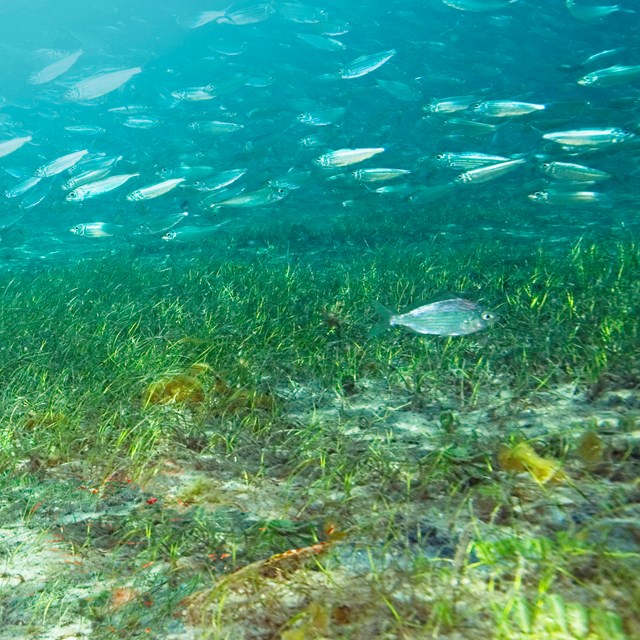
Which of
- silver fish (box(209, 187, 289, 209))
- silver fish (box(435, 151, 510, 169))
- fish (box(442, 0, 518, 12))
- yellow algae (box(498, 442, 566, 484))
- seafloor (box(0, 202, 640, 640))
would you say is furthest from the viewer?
fish (box(442, 0, 518, 12))

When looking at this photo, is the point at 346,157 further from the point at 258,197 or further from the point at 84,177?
the point at 84,177

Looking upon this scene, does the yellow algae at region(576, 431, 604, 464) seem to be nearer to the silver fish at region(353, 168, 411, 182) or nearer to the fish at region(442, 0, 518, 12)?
the silver fish at region(353, 168, 411, 182)

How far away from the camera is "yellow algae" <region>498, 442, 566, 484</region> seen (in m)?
2.55

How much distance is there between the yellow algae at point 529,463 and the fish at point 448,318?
106 cm

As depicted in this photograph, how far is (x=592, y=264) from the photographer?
738cm

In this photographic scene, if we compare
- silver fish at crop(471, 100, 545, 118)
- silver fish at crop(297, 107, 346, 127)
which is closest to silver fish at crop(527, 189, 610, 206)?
silver fish at crop(471, 100, 545, 118)

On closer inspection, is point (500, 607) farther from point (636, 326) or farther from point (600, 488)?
point (636, 326)

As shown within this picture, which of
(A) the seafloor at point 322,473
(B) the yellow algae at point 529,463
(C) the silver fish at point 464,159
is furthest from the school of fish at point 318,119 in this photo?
(B) the yellow algae at point 529,463

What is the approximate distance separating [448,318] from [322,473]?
1.39 meters

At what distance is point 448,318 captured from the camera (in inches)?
143

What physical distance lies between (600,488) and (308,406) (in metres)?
2.08

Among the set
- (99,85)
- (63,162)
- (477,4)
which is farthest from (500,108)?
(99,85)

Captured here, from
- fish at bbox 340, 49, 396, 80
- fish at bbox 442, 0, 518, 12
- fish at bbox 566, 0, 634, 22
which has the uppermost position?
fish at bbox 442, 0, 518, 12

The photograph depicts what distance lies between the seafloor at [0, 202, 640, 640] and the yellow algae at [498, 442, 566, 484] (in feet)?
0.04
